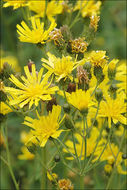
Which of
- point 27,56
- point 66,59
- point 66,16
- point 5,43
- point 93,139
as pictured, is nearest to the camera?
point 66,59

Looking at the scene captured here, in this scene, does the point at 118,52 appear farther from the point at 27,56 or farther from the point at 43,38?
the point at 43,38

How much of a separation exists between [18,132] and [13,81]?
98.9 inches

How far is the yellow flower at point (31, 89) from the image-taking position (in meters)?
2.57

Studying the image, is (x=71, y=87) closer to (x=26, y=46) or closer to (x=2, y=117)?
(x=2, y=117)

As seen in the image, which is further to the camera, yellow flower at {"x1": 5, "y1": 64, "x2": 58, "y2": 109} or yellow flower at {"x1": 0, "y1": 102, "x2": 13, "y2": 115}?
yellow flower at {"x1": 0, "y1": 102, "x2": 13, "y2": 115}

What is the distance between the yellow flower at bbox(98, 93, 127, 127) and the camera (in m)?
2.83

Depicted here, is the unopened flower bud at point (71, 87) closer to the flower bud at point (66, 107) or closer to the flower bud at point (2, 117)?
the flower bud at point (66, 107)

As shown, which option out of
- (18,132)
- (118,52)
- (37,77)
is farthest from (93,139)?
(118,52)

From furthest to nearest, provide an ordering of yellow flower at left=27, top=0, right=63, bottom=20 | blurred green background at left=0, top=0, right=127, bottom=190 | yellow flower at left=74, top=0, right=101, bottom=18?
blurred green background at left=0, top=0, right=127, bottom=190 < yellow flower at left=74, top=0, right=101, bottom=18 < yellow flower at left=27, top=0, right=63, bottom=20

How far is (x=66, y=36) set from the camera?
292 cm

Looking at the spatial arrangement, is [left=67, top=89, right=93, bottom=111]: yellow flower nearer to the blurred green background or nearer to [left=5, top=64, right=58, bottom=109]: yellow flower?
[left=5, top=64, right=58, bottom=109]: yellow flower

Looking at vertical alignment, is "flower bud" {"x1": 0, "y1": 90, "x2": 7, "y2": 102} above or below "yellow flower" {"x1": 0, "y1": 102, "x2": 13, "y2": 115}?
above

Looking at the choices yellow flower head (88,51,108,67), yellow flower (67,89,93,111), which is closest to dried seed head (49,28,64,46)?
yellow flower head (88,51,108,67)

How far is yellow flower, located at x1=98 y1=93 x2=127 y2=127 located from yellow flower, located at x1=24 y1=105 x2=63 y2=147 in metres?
0.41
